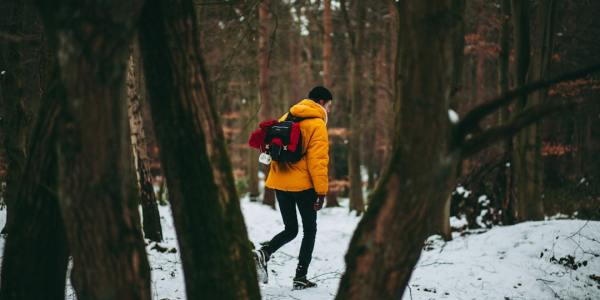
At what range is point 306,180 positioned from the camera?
15.5 feet

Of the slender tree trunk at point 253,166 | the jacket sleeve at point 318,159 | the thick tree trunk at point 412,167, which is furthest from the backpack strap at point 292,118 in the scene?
the slender tree trunk at point 253,166

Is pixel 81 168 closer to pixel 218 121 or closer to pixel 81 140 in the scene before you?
pixel 81 140

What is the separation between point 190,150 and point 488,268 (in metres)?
4.28

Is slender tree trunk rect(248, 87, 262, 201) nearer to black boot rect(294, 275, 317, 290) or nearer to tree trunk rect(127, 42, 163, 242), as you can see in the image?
tree trunk rect(127, 42, 163, 242)

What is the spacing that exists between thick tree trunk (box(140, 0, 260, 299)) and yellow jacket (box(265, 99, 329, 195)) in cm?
189

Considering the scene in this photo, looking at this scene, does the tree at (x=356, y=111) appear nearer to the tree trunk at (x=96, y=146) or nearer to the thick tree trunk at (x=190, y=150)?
the thick tree trunk at (x=190, y=150)

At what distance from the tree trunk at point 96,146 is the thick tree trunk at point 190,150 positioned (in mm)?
389

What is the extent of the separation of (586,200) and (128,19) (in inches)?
521

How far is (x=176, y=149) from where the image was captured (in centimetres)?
278

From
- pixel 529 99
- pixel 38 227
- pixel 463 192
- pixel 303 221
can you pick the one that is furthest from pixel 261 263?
pixel 463 192

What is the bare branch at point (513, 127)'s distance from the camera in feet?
7.66

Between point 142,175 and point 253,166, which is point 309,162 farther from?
point 253,166

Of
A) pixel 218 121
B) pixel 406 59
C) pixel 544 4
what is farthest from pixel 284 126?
pixel 544 4

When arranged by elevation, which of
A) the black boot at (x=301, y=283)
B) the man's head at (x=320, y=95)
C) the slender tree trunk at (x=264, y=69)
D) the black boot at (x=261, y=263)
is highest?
the slender tree trunk at (x=264, y=69)
